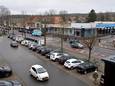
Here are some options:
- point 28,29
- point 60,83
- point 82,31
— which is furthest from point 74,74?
point 28,29

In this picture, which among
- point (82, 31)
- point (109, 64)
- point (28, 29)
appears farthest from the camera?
point (28, 29)

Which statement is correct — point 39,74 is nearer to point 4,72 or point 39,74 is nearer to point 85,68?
point 4,72

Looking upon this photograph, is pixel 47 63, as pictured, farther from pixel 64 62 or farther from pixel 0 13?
pixel 0 13

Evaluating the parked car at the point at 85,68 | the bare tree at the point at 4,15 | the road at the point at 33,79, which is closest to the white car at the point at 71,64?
the road at the point at 33,79

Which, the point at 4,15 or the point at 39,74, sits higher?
the point at 4,15

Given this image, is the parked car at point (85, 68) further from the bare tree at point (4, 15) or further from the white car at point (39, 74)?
the bare tree at point (4, 15)

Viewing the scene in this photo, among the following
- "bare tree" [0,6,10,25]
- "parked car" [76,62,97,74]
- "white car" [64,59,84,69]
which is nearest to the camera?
"parked car" [76,62,97,74]

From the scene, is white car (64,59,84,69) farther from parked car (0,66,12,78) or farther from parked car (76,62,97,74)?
parked car (0,66,12,78)

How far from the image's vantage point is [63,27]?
70.8 meters

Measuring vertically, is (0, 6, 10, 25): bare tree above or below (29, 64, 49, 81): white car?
above

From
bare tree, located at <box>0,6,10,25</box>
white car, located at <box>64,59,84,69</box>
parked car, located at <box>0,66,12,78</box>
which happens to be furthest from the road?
bare tree, located at <box>0,6,10,25</box>

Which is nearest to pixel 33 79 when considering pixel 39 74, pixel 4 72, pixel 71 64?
pixel 39 74

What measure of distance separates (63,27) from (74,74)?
142ft

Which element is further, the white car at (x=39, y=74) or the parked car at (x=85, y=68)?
the parked car at (x=85, y=68)
